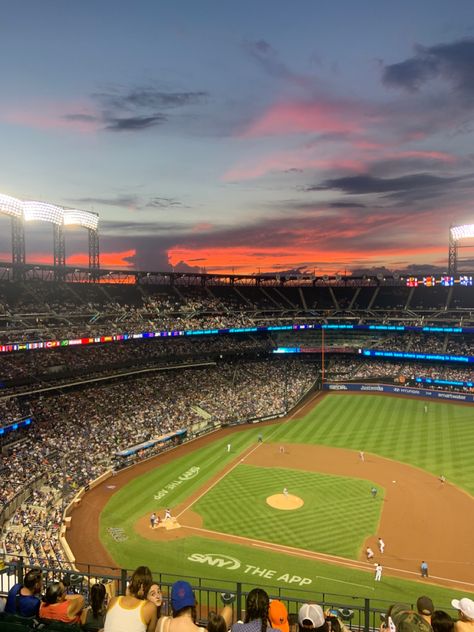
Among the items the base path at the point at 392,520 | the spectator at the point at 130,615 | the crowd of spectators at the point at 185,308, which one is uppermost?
the crowd of spectators at the point at 185,308

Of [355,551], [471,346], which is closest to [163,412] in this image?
[355,551]

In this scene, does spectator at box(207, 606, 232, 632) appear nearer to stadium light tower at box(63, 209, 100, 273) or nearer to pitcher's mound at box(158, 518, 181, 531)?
pitcher's mound at box(158, 518, 181, 531)

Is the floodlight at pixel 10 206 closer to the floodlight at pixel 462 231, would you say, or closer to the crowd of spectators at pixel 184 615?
the crowd of spectators at pixel 184 615

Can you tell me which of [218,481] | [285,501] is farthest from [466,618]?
[218,481]

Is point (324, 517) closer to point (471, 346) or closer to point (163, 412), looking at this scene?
point (163, 412)

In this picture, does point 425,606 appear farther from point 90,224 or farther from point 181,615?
point 90,224

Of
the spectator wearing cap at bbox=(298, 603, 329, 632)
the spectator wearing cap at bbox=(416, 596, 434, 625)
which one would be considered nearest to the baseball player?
the spectator wearing cap at bbox=(416, 596, 434, 625)

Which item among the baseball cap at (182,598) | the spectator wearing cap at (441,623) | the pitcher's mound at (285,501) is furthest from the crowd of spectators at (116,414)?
the spectator wearing cap at (441,623)
